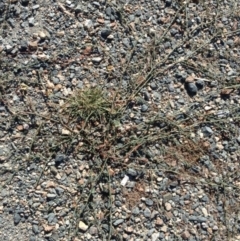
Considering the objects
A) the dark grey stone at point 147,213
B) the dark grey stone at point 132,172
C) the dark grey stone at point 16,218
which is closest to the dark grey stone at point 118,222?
the dark grey stone at point 147,213


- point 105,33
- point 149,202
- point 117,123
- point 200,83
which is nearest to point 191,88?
point 200,83

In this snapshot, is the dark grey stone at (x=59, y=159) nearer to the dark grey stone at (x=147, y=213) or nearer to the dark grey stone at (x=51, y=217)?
the dark grey stone at (x=51, y=217)

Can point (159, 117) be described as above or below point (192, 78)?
below

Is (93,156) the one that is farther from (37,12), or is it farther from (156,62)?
(37,12)

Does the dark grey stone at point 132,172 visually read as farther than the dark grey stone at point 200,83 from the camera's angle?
No

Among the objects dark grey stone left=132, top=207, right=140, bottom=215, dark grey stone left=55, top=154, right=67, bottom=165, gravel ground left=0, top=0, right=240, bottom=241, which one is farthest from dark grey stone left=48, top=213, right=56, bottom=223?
dark grey stone left=132, top=207, right=140, bottom=215

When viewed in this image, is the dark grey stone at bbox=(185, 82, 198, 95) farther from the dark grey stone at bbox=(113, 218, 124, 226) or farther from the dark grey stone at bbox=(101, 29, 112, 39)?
the dark grey stone at bbox=(113, 218, 124, 226)

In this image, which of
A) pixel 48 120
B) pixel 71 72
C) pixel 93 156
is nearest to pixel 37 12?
pixel 71 72

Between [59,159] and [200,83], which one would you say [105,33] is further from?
[59,159]
